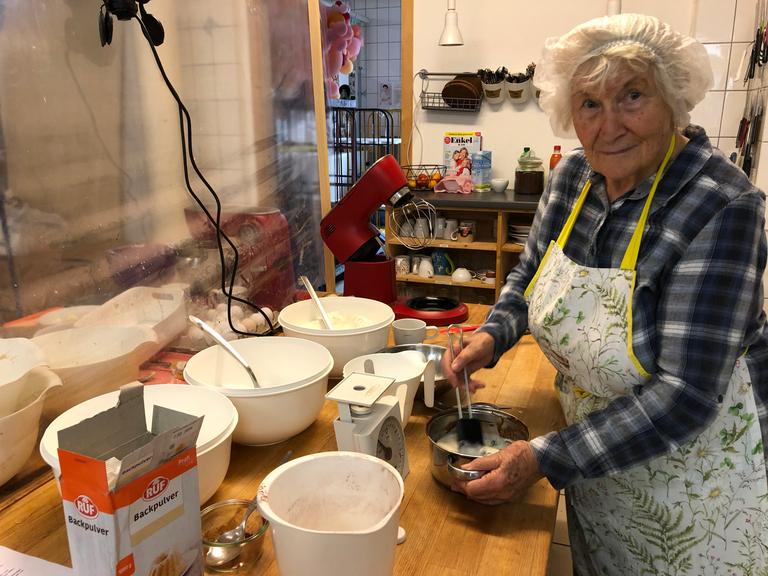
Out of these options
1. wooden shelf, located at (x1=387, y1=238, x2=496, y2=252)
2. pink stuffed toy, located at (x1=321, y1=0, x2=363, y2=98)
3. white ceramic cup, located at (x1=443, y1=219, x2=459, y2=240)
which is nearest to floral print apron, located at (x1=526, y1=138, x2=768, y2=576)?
pink stuffed toy, located at (x1=321, y1=0, x2=363, y2=98)

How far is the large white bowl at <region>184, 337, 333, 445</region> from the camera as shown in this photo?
3.11 feet

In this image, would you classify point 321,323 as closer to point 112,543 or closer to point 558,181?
point 558,181

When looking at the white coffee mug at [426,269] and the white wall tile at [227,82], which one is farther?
the white coffee mug at [426,269]

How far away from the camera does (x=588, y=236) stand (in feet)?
3.69

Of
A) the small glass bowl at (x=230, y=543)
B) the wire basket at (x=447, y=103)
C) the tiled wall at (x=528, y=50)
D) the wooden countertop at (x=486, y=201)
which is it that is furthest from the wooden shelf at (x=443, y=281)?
the small glass bowl at (x=230, y=543)

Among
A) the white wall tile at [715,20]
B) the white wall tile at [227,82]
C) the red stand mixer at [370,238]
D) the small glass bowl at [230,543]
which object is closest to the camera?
the small glass bowl at [230,543]

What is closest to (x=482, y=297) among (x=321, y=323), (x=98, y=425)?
(x=321, y=323)

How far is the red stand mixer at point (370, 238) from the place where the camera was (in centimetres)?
160

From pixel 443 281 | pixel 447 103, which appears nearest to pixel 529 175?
pixel 447 103

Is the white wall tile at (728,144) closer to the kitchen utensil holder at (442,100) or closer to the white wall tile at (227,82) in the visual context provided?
the kitchen utensil holder at (442,100)

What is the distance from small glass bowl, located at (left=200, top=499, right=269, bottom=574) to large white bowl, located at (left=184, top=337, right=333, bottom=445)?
5.5 inches

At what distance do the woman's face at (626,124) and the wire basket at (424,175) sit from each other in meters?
2.27

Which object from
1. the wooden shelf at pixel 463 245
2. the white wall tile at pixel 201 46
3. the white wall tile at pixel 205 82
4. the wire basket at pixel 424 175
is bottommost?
the wooden shelf at pixel 463 245

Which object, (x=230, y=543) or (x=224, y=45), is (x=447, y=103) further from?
(x=230, y=543)
